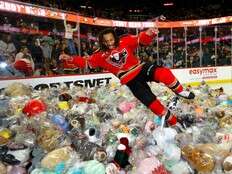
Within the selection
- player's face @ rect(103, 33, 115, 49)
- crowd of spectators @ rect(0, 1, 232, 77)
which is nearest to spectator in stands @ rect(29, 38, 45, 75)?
crowd of spectators @ rect(0, 1, 232, 77)

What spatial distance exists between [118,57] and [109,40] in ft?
0.71

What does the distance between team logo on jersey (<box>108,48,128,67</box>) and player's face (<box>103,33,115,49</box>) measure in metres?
0.08

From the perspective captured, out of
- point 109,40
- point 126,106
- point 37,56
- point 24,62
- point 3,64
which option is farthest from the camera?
point 37,56

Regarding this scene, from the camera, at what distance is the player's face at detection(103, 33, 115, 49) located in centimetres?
502

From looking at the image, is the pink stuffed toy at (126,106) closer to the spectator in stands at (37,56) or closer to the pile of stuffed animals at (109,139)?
the pile of stuffed animals at (109,139)

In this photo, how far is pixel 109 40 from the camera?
5.04 m

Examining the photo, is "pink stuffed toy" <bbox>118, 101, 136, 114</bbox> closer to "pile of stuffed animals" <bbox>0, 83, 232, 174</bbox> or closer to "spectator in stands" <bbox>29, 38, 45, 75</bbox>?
"pile of stuffed animals" <bbox>0, 83, 232, 174</bbox>

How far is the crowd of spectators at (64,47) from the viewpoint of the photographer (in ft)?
25.0

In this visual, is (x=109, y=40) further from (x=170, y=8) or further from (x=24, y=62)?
(x=170, y=8)

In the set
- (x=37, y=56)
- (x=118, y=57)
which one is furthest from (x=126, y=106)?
(x=37, y=56)

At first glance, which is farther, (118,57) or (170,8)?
(170,8)

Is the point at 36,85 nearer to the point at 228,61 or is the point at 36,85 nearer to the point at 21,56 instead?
the point at 21,56

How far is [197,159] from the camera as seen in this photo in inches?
160

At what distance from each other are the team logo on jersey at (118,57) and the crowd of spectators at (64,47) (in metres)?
0.62
